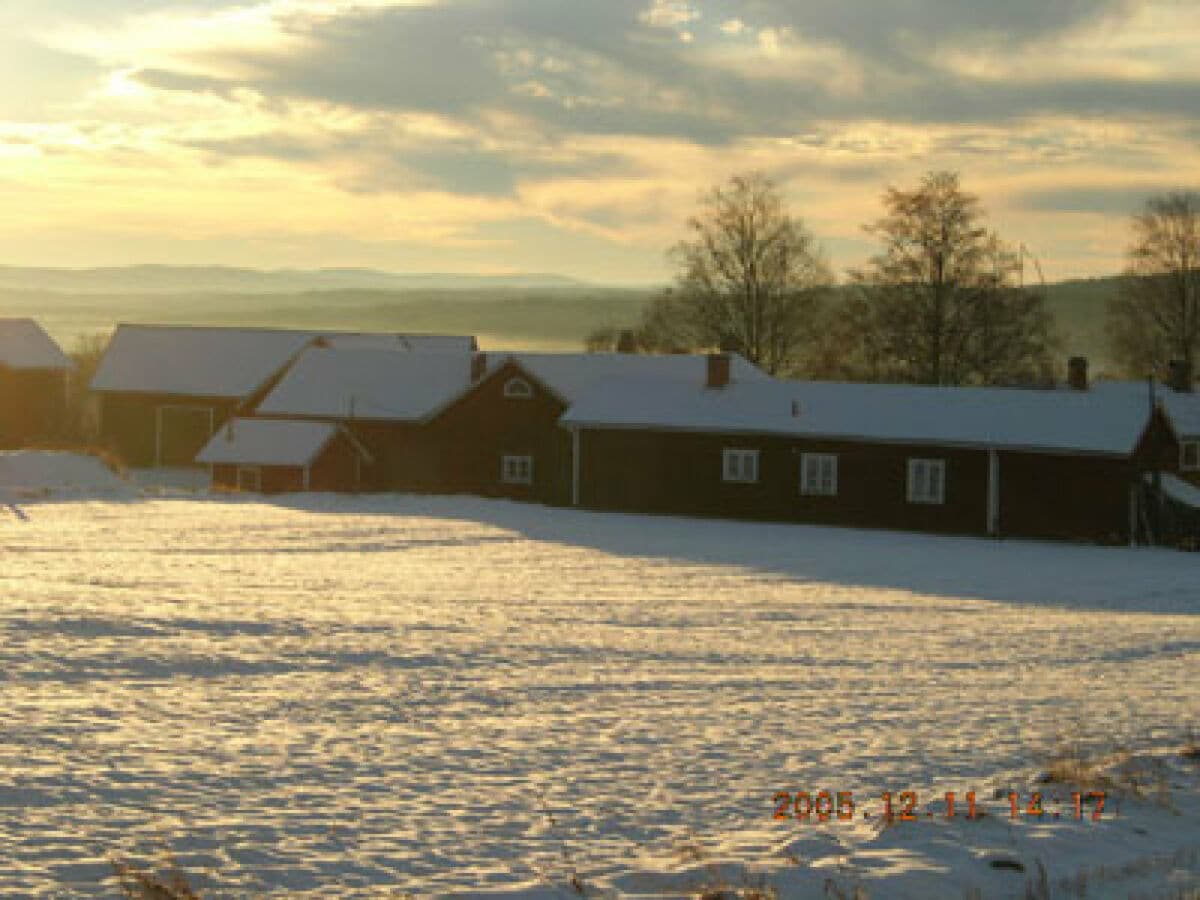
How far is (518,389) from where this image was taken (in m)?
49.1

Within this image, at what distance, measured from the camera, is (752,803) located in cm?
1141

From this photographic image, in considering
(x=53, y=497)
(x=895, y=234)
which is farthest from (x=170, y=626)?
(x=895, y=234)

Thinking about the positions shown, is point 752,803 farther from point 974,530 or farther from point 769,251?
point 769,251

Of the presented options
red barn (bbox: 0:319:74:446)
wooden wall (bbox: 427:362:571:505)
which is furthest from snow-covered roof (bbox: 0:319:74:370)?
wooden wall (bbox: 427:362:571:505)

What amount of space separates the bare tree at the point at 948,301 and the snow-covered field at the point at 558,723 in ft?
111

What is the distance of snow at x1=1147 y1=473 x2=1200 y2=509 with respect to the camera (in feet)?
134

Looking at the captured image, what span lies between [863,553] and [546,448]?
16331 mm

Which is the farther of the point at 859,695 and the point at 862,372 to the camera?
the point at 862,372

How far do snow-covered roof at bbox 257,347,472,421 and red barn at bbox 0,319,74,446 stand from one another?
19.9m

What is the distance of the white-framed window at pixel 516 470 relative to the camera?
1930 inches

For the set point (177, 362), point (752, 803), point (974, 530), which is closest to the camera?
point (752, 803)

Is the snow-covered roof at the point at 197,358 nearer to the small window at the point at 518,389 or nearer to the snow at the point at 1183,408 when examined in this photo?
the small window at the point at 518,389
